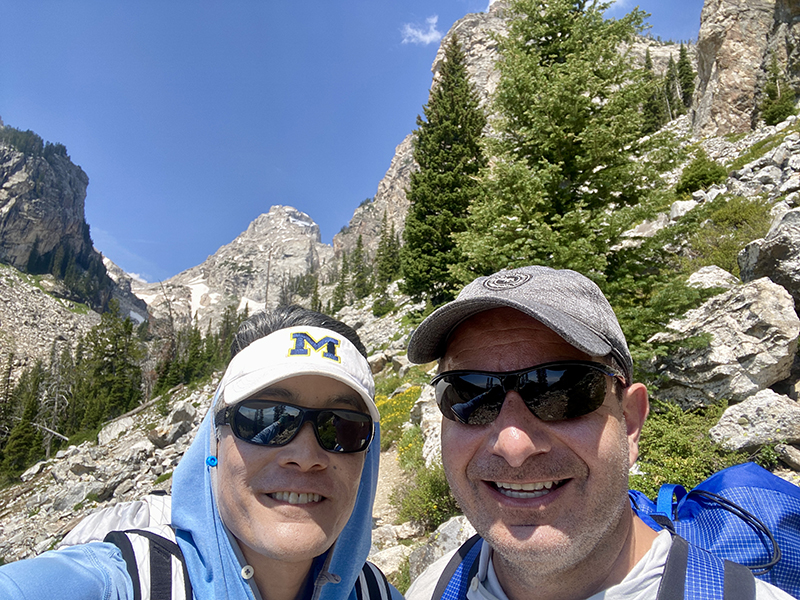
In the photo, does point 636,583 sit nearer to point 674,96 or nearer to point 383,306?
point 383,306

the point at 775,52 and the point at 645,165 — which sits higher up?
the point at 775,52

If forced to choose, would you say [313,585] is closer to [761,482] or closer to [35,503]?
[761,482]

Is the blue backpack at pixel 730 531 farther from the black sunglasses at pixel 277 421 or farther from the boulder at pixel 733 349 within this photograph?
the boulder at pixel 733 349

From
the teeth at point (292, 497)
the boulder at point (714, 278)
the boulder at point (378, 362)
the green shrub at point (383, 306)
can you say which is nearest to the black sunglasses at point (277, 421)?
the teeth at point (292, 497)

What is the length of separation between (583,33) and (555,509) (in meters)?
8.61

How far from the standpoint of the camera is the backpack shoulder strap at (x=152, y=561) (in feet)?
4.18

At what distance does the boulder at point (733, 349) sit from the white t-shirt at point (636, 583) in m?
5.63

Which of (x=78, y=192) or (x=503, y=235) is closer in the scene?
(x=503, y=235)

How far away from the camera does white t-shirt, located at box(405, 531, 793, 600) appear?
1.12 metres

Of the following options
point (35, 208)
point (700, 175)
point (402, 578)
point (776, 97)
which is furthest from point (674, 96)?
point (35, 208)

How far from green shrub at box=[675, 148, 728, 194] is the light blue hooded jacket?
2260 cm

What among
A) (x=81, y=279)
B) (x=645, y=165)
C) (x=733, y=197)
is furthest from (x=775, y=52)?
(x=81, y=279)

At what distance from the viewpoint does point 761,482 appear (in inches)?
69.7

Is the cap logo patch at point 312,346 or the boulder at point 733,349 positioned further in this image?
the boulder at point 733,349
